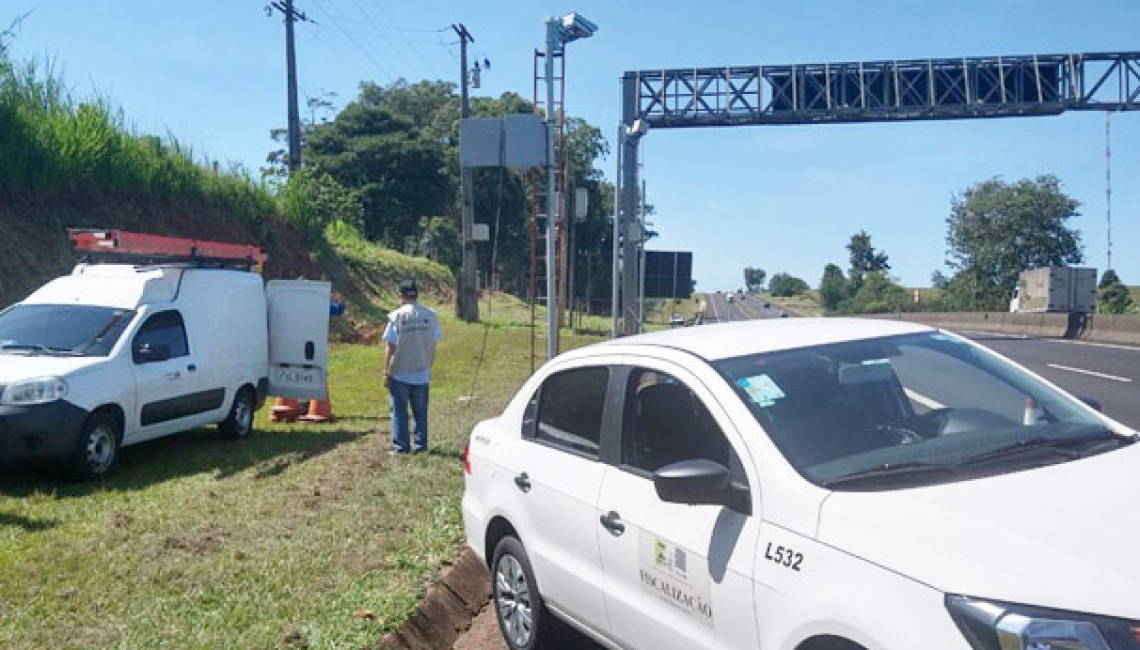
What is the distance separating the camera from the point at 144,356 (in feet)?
31.2

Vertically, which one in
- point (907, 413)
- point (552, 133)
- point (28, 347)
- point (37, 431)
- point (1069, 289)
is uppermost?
point (552, 133)

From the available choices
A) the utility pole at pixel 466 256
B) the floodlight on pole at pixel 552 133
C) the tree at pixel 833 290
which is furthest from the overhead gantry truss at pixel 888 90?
the tree at pixel 833 290

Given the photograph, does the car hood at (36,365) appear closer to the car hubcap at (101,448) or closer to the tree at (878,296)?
the car hubcap at (101,448)

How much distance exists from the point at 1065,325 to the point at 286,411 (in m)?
27.8

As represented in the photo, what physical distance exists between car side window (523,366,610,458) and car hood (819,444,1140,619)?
5.39 feet

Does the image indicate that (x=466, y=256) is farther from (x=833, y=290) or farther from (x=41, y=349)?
(x=833, y=290)

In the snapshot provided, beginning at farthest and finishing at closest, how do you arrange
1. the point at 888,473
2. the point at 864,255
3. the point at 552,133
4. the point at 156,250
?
the point at 864,255, the point at 552,133, the point at 156,250, the point at 888,473

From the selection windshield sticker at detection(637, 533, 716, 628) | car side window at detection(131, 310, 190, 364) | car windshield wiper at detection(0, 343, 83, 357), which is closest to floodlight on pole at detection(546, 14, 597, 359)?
A: car side window at detection(131, 310, 190, 364)

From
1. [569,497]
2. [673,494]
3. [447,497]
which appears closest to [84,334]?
[447,497]

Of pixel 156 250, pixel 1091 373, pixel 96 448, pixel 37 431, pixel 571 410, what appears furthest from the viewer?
pixel 1091 373

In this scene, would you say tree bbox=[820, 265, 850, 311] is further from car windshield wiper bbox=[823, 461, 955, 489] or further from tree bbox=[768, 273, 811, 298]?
car windshield wiper bbox=[823, 461, 955, 489]

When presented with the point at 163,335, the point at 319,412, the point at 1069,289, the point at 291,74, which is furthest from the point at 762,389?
the point at 1069,289

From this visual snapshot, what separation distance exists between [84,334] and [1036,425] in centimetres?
869

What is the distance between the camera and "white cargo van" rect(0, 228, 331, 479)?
8.34 metres
